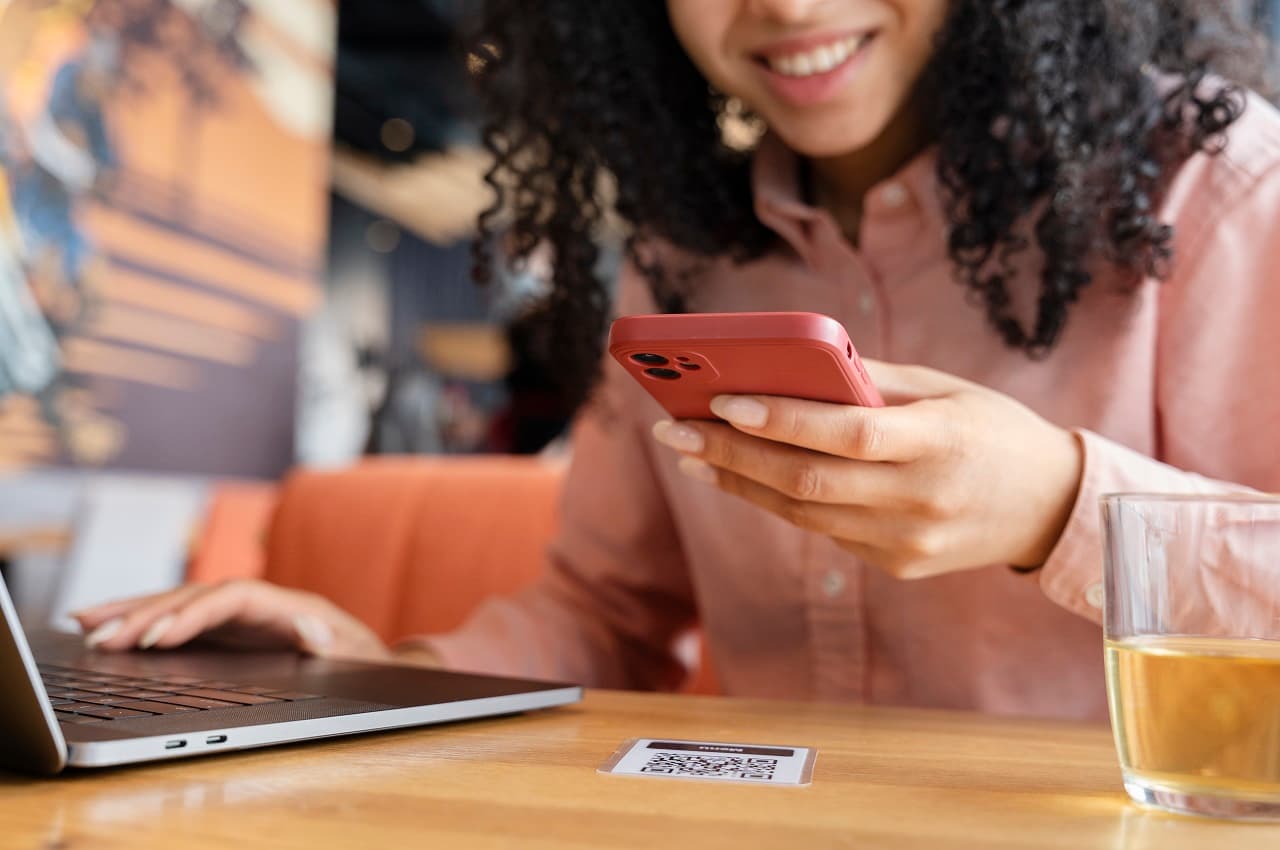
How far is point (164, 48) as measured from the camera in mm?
3807

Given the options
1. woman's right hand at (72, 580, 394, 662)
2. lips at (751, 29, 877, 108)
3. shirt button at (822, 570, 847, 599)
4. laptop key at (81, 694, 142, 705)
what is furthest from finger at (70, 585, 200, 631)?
lips at (751, 29, 877, 108)

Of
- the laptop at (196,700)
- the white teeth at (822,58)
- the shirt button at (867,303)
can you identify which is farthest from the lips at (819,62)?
the laptop at (196,700)

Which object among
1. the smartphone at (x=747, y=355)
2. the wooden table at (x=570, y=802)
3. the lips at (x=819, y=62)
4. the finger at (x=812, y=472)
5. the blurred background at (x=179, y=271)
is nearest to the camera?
the wooden table at (x=570, y=802)

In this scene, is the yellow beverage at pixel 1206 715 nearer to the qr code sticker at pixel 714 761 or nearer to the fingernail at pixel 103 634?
the qr code sticker at pixel 714 761

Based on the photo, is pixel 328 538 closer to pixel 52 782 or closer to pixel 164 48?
pixel 52 782

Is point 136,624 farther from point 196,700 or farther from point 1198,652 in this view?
point 1198,652

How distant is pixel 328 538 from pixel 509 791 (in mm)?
1199

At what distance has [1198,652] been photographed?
1.47ft

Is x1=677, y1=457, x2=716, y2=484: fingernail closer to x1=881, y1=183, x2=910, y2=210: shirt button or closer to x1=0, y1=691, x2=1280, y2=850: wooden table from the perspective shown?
x1=0, y1=691, x2=1280, y2=850: wooden table

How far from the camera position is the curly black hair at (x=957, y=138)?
918 mm

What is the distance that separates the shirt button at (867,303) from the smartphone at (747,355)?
43cm

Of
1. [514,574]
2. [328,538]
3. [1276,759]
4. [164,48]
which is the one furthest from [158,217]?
[1276,759]

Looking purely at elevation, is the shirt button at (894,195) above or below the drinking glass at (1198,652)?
above

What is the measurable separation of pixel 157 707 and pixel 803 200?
0.79 meters
